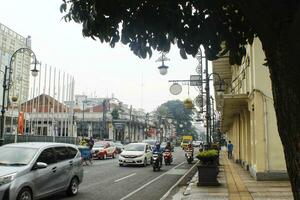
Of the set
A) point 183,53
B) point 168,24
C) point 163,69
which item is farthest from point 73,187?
point 168,24

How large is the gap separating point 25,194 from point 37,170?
0.78 metres

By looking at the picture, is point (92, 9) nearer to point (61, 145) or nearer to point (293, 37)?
point (293, 37)

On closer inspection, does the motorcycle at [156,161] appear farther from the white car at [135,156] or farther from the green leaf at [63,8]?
the green leaf at [63,8]

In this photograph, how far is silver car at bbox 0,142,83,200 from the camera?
368 inches

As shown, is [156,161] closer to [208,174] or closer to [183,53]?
[208,174]

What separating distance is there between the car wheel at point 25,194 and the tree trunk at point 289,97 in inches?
298

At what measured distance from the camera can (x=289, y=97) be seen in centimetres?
317

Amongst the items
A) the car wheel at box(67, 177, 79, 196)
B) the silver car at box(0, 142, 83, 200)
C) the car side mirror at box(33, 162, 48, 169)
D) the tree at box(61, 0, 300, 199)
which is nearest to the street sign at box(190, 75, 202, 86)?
the silver car at box(0, 142, 83, 200)

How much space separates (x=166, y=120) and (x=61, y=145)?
121 meters

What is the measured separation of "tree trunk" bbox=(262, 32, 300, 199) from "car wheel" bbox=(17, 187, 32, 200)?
7.57m

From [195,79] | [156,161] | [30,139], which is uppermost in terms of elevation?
[195,79]

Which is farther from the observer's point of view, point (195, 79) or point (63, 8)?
point (195, 79)

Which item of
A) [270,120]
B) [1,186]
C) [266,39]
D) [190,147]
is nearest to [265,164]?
[270,120]

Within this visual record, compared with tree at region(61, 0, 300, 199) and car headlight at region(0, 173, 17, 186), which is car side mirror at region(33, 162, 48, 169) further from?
tree at region(61, 0, 300, 199)
